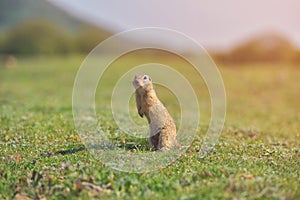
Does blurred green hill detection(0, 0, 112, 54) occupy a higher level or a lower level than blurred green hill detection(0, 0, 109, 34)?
lower

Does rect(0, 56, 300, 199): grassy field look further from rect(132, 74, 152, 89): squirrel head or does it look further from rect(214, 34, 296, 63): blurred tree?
rect(214, 34, 296, 63): blurred tree

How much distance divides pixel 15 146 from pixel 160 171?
396 centimetres

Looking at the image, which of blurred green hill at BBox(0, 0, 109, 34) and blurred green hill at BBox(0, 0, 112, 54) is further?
blurred green hill at BBox(0, 0, 109, 34)

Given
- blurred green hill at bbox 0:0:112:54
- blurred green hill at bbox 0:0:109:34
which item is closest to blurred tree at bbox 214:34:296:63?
blurred green hill at bbox 0:0:112:54

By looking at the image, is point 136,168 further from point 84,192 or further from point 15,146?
point 15,146

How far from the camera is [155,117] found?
10188 mm

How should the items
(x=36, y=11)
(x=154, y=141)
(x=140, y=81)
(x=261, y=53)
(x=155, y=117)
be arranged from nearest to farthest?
(x=140, y=81), (x=155, y=117), (x=154, y=141), (x=261, y=53), (x=36, y=11)

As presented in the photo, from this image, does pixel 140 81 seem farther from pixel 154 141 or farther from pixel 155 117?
pixel 154 141

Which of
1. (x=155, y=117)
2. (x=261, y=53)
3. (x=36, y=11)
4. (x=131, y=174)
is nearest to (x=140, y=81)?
(x=155, y=117)

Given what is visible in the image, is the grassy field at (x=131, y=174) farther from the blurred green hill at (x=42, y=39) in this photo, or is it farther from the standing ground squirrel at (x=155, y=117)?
the blurred green hill at (x=42, y=39)

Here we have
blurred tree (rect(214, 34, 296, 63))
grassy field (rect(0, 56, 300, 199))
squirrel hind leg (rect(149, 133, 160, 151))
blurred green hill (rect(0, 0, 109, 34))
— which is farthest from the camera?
blurred green hill (rect(0, 0, 109, 34))

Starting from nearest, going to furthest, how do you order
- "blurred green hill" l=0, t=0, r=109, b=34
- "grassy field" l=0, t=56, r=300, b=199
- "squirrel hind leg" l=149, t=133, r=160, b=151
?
1. "grassy field" l=0, t=56, r=300, b=199
2. "squirrel hind leg" l=149, t=133, r=160, b=151
3. "blurred green hill" l=0, t=0, r=109, b=34

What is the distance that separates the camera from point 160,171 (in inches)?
351

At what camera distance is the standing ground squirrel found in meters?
9.96
